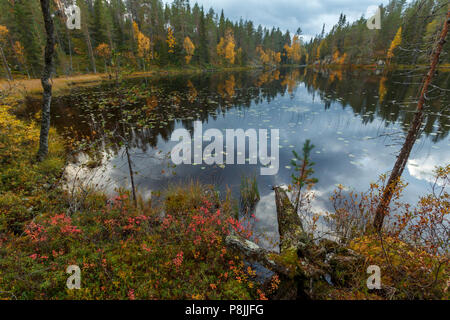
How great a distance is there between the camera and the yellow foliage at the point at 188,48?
57.8 m

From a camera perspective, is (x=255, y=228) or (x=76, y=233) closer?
(x=76, y=233)

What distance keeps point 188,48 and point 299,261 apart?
67.2 metres

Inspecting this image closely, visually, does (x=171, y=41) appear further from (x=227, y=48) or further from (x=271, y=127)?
(x=271, y=127)

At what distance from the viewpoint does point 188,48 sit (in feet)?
194

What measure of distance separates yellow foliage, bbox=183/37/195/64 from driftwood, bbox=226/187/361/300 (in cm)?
6563

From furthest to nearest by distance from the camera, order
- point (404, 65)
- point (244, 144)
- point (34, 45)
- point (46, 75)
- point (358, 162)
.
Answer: point (404, 65)
point (34, 45)
point (244, 144)
point (358, 162)
point (46, 75)

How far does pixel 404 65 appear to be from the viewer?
51.7 meters

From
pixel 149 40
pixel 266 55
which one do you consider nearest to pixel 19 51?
pixel 149 40

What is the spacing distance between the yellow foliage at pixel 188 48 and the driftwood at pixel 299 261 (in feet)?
215

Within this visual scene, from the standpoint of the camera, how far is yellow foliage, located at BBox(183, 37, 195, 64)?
190ft

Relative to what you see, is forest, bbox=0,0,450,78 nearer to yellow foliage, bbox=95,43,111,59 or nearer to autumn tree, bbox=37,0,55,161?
yellow foliage, bbox=95,43,111,59
